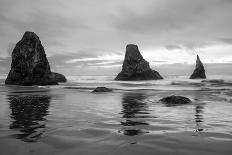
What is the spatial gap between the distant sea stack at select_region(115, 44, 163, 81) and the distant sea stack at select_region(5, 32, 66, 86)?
67.2ft

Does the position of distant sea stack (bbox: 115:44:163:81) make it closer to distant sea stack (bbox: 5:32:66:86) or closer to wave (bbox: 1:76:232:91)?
wave (bbox: 1:76:232:91)

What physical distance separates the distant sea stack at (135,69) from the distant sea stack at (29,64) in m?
20.5

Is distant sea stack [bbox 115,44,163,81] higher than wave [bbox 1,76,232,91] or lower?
higher

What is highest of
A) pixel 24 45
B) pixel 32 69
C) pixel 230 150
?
pixel 24 45

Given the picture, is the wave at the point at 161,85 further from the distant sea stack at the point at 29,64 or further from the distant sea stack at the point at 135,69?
the distant sea stack at the point at 135,69

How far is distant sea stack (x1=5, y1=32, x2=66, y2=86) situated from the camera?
36531 mm

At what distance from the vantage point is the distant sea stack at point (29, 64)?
36.5 metres

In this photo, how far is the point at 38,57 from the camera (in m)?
37.6

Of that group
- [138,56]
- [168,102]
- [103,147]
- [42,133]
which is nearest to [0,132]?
[42,133]

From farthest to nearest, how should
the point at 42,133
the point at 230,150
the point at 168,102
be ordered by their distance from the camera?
the point at 168,102 → the point at 42,133 → the point at 230,150

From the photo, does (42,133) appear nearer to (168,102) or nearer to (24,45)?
(168,102)

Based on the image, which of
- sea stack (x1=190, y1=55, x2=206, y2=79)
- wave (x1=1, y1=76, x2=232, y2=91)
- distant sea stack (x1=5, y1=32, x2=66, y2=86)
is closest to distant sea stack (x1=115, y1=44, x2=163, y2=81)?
sea stack (x1=190, y1=55, x2=206, y2=79)

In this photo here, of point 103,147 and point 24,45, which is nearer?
point 103,147

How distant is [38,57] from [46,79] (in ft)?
11.4
